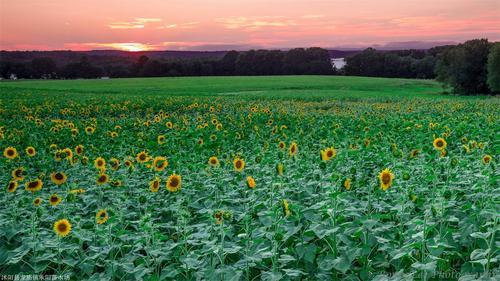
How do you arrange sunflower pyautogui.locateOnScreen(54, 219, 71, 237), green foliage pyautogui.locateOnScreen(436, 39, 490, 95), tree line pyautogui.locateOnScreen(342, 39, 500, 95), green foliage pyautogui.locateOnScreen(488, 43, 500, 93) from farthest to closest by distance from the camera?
green foliage pyautogui.locateOnScreen(436, 39, 490, 95)
tree line pyautogui.locateOnScreen(342, 39, 500, 95)
green foliage pyautogui.locateOnScreen(488, 43, 500, 93)
sunflower pyautogui.locateOnScreen(54, 219, 71, 237)

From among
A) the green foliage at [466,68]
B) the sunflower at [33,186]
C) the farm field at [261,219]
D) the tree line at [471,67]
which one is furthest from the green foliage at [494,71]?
the sunflower at [33,186]

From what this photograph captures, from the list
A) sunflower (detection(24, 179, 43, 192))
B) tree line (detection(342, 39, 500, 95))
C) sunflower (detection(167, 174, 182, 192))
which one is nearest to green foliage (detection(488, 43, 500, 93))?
tree line (detection(342, 39, 500, 95))

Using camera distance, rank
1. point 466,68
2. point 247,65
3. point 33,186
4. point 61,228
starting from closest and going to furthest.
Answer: point 61,228 → point 33,186 → point 466,68 → point 247,65

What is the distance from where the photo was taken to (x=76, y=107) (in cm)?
2298

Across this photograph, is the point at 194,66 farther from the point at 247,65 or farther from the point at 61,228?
the point at 61,228

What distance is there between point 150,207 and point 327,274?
8.57ft

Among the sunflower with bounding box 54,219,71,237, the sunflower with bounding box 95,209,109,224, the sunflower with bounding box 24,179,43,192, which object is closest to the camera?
the sunflower with bounding box 54,219,71,237

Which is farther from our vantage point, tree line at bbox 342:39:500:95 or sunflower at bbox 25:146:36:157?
tree line at bbox 342:39:500:95

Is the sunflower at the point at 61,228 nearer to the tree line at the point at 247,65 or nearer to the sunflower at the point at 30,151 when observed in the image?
the sunflower at the point at 30,151

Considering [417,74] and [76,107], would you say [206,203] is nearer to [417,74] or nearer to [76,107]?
[76,107]

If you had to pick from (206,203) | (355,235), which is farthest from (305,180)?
(355,235)

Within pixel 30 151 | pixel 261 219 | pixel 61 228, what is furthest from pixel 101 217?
pixel 30 151

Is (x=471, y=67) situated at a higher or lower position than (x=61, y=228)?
higher

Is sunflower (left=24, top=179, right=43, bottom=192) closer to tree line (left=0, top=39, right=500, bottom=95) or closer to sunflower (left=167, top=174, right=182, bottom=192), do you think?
sunflower (left=167, top=174, right=182, bottom=192)
